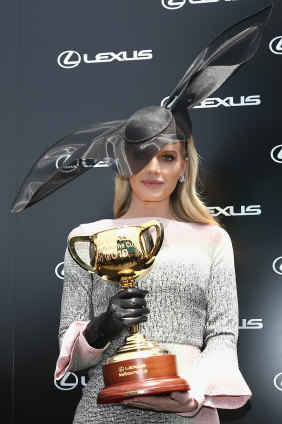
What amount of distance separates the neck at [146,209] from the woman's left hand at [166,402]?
0.65m

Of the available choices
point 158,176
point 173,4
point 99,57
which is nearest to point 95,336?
point 158,176

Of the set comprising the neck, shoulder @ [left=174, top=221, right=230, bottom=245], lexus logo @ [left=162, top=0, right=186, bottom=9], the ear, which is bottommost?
shoulder @ [left=174, top=221, right=230, bottom=245]

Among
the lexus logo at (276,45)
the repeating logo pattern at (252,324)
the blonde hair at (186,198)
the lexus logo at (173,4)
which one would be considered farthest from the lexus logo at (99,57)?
the repeating logo pattern at (252,324)

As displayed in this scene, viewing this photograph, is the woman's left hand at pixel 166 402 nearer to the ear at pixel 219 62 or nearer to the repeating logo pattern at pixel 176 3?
the ear at pixel 219 62

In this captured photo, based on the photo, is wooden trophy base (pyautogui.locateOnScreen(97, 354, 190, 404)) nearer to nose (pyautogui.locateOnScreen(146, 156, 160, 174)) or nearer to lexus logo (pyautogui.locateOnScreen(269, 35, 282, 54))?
nose (pyautogui.locateOnScreen(146, 156, 160, 174))

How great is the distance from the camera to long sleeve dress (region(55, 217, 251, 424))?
2133mm

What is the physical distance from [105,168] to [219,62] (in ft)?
2.70

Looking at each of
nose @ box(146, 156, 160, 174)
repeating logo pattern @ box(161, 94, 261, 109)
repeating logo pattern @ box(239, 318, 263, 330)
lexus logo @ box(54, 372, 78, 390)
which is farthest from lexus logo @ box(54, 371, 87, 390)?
repeating logo pattern @ box(161, 94, 261, 109)

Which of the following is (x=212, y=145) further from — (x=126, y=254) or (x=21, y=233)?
(x=126, y=254)

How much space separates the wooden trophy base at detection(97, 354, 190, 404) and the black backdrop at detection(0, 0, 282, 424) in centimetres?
94

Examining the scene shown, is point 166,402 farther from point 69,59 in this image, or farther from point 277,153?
point 69,59

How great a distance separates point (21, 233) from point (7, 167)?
0.26m

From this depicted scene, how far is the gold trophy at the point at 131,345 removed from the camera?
1.92 m

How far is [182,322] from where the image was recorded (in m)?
2.24
